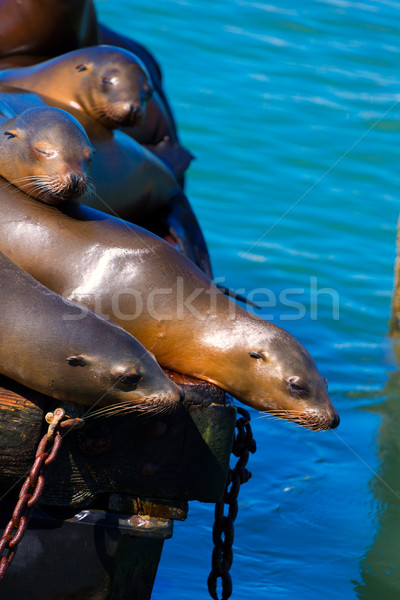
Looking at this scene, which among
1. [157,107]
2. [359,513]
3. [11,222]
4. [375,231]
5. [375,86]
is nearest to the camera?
[11,222]

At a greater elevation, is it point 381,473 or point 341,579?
point 341,579

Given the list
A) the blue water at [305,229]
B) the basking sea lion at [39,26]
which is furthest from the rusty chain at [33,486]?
the basking sea lion at [39,26]

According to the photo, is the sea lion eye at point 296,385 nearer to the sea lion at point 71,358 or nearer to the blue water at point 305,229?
the sea lion at point 71,358

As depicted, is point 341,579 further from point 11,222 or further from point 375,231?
point 375,231

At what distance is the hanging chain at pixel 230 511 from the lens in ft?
10.5

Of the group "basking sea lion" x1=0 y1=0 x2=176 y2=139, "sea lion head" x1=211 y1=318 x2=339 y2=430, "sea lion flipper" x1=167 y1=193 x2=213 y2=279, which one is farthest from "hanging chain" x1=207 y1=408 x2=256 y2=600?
"basking sea lion" x1=0 y1=0 x2=176 y2=139

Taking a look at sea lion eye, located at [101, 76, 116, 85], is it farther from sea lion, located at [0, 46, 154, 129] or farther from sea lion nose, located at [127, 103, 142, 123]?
sea lion nose, located at [127, 103, 142, 123]

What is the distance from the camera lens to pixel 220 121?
10742 millimetres

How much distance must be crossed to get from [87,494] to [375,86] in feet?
33.2

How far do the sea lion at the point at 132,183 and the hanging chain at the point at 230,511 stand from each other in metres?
1.33

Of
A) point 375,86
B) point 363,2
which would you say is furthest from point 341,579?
point 363,2

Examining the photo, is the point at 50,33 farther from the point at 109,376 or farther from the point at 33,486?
the point at 33,486

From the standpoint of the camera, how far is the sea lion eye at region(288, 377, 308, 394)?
3.16 meters

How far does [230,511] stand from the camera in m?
3.20
